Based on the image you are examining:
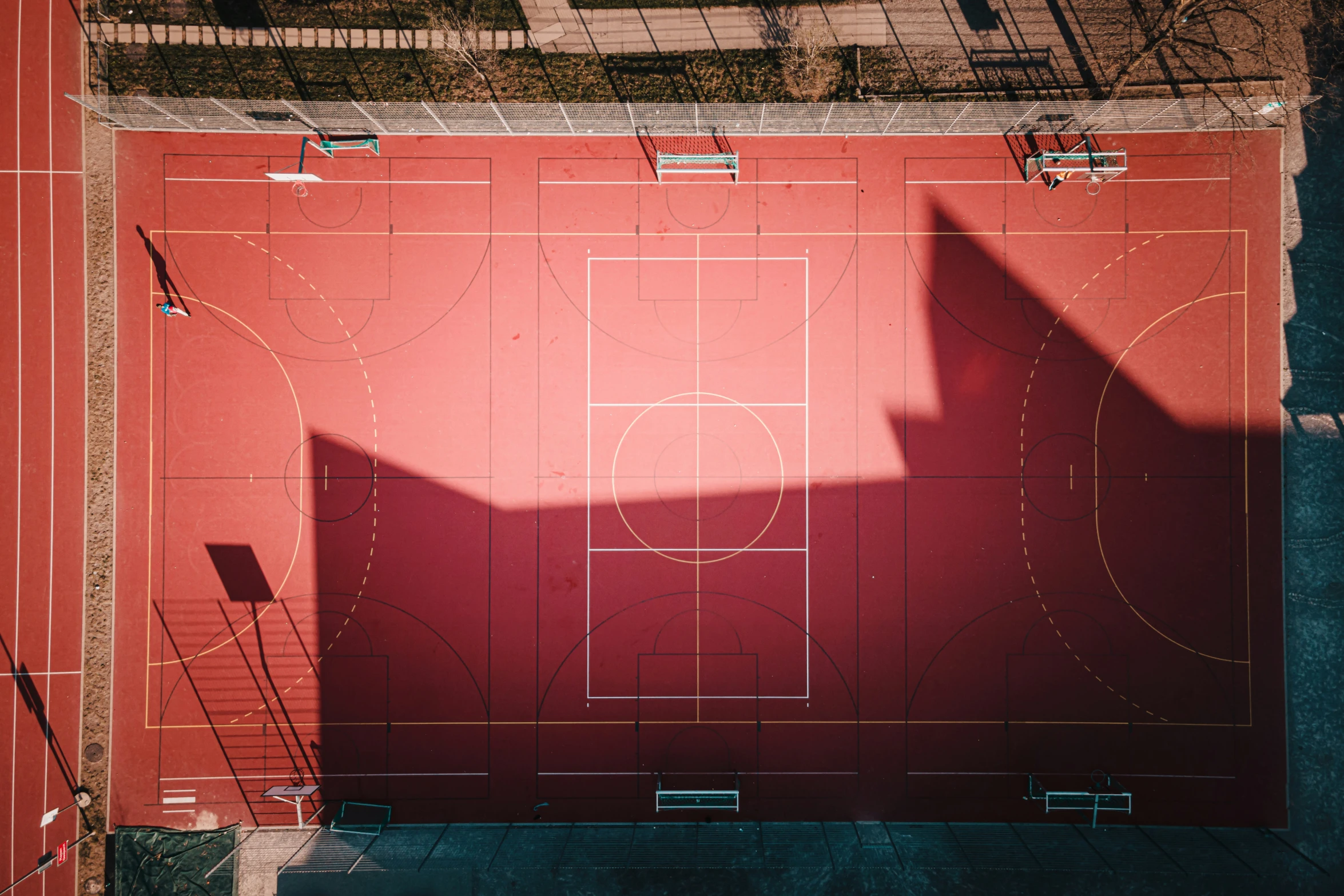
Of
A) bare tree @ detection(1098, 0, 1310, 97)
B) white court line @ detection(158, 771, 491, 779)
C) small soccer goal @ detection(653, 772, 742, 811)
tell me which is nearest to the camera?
small soccer goal @ detection(653, 772, 742, 811)

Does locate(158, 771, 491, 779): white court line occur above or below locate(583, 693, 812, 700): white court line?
below

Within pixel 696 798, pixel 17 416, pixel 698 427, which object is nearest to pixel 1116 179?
pixel 698 427

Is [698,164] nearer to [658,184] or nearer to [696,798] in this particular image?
[658,184]

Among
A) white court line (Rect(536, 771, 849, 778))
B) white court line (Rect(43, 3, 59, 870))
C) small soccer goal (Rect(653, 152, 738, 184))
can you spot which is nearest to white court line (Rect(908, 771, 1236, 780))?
white court line (Rect(536, 771, 849, 778))

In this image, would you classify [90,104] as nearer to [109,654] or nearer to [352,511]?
[352,511]

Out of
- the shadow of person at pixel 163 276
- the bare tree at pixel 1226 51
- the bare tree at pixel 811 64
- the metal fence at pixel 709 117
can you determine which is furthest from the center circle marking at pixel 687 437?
the bare tree at pixel 1226 51

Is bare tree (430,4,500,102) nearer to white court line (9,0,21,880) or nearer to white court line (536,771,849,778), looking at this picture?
white court line (9,0,21,880)
